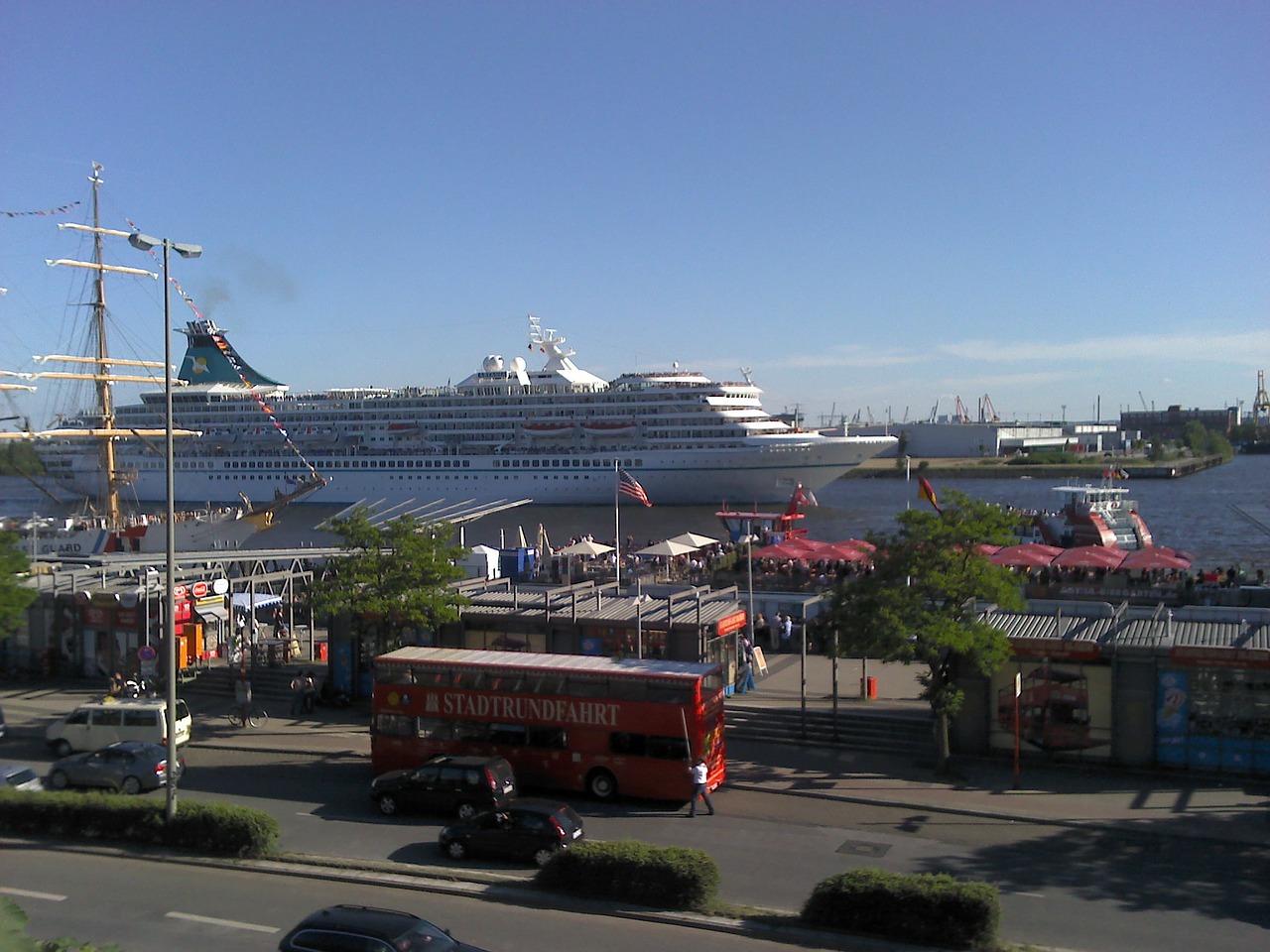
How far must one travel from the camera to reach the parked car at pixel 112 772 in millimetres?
12227

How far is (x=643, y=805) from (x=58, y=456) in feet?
227

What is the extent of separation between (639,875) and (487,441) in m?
59.3

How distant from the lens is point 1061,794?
11.6 metres

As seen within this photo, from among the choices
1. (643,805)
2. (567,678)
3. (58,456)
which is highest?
(58,456)

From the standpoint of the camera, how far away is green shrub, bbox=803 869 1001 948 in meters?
7.23

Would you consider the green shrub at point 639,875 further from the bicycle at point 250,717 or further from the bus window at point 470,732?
the bicycle at point 250,717

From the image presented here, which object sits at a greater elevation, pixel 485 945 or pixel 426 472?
pixel 426 472

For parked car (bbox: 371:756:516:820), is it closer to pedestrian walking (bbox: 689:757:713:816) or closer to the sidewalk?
pedestrian walking (bbox: 689:757:713:816)

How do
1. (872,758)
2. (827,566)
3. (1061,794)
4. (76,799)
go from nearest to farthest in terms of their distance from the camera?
(76,799) → (1061,794) → (872,758) → (827,566)

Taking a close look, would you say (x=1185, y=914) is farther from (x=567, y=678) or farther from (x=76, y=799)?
(x=76, y=799)

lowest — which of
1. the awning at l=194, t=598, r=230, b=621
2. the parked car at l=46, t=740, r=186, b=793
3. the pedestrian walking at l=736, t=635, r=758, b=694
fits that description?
the parked car at l=46, t=740, r=186, b=793

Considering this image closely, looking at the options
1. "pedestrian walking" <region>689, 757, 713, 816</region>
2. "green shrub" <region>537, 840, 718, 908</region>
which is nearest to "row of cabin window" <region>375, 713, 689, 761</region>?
"pedestrian walking" <region>689, 757, 713, 816</region>

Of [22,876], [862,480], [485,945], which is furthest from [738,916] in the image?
[862,480]

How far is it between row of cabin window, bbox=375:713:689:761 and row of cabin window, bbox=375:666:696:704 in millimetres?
395
